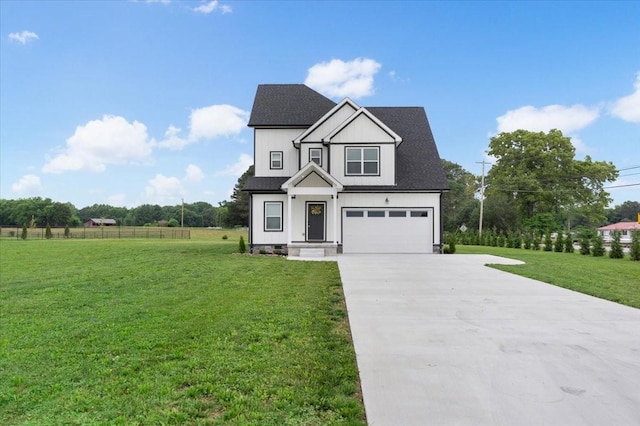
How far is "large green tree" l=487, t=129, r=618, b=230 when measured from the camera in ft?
126

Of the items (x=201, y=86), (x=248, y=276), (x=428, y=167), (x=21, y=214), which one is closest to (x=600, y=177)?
(x=428, y=167)

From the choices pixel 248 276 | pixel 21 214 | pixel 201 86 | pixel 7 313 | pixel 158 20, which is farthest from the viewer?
pixel 21 214

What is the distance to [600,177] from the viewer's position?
38.1 meters

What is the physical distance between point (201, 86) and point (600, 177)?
38583 mm

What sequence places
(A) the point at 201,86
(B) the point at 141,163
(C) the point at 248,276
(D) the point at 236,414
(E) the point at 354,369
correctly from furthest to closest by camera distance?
(B) the point at 141,163, (A) the point at 201,86, (C) the point at 248,276, (E) the point at 354,369, (D) the point at 236,414

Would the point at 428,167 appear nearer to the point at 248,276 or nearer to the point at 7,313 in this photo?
the point at 248,276

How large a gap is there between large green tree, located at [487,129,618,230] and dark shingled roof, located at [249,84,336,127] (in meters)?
28.4

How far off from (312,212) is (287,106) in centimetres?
616

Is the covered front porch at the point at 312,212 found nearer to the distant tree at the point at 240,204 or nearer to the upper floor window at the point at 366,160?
the upper floor window at the point at 366,160

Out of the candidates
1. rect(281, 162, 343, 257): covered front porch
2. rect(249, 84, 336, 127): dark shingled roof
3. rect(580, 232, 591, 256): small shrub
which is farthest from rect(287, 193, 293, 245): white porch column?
rect(580, 232, 591, 256): small shrub

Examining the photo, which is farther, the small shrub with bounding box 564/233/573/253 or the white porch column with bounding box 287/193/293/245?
the small shrub with bounding box 564/233/573/253

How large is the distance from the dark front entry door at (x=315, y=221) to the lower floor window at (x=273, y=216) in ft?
4.39

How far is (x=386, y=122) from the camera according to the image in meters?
20.7

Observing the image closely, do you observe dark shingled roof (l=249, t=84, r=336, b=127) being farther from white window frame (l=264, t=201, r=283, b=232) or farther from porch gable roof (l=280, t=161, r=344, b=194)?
white window frame (l=264, t=201, r=283, b=232)
